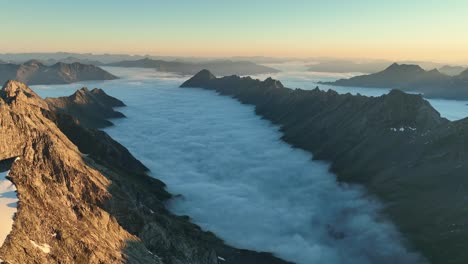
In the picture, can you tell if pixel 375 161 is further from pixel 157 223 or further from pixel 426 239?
pixel 157 223

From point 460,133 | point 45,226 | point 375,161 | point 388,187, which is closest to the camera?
point 45,226

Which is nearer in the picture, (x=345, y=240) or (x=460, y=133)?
(x=345, y=240)

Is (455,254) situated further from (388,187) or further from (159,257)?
(159,257)

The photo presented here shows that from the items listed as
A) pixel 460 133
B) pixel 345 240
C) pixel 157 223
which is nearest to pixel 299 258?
pixel 345 240

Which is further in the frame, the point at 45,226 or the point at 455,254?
the point at 455,254

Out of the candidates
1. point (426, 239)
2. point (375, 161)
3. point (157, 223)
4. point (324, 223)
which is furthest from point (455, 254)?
point (157, 223)

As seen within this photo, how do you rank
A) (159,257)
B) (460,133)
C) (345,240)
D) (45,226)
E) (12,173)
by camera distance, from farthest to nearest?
(460,133)
(345,240)
(159,257)
(12,173)
(45,226)

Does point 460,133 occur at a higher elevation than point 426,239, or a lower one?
higher

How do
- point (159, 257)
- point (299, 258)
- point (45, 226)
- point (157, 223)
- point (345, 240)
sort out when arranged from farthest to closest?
1. point (345, 240)
2. point (299, 258)
3. point (157, 223)
4. point (159, 257)
5. point (45, 226)

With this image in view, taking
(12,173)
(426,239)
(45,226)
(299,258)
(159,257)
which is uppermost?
(12,173)
